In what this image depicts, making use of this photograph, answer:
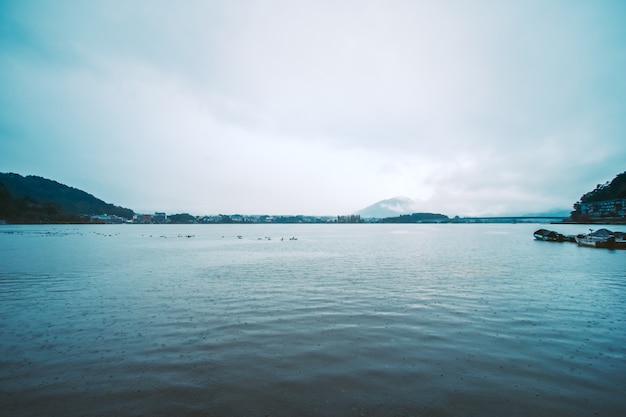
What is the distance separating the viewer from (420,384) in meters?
9.48

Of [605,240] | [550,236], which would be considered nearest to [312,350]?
[605,240]

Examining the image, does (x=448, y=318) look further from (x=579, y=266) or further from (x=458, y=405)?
(x=579, y=266)

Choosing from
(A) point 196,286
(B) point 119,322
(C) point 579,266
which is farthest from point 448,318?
(C) point 579,266

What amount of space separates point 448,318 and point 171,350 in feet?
42.2

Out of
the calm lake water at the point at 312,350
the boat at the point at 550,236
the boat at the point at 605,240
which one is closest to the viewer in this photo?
the calm lake water at the point at 312,350

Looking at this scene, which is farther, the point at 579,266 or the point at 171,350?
the point at 579,266

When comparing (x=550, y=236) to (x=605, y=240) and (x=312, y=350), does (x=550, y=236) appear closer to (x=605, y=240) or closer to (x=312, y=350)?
(x=605, y=240)

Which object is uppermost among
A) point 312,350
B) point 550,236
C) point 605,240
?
point 550,236

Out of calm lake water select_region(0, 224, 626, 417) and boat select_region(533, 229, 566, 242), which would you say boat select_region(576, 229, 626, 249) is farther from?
calm lake water select_region(0, 224, 626, 417)

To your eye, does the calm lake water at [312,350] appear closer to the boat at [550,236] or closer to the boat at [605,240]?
the boat at [605,240]

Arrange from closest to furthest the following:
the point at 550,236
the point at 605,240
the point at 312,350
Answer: the point at 312,350 < the point at 605,240 < the point at 550,236

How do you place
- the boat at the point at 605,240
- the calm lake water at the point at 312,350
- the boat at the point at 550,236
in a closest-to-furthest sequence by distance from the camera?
the calm lake water at the point at 312,350 → the boat at the point at 605,240 → the boat at the point at 550,236

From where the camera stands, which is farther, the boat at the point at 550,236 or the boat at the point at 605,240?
the boat at the point at 550,236

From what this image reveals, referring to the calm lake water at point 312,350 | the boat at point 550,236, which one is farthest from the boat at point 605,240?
the calm lake water at point 312,350
